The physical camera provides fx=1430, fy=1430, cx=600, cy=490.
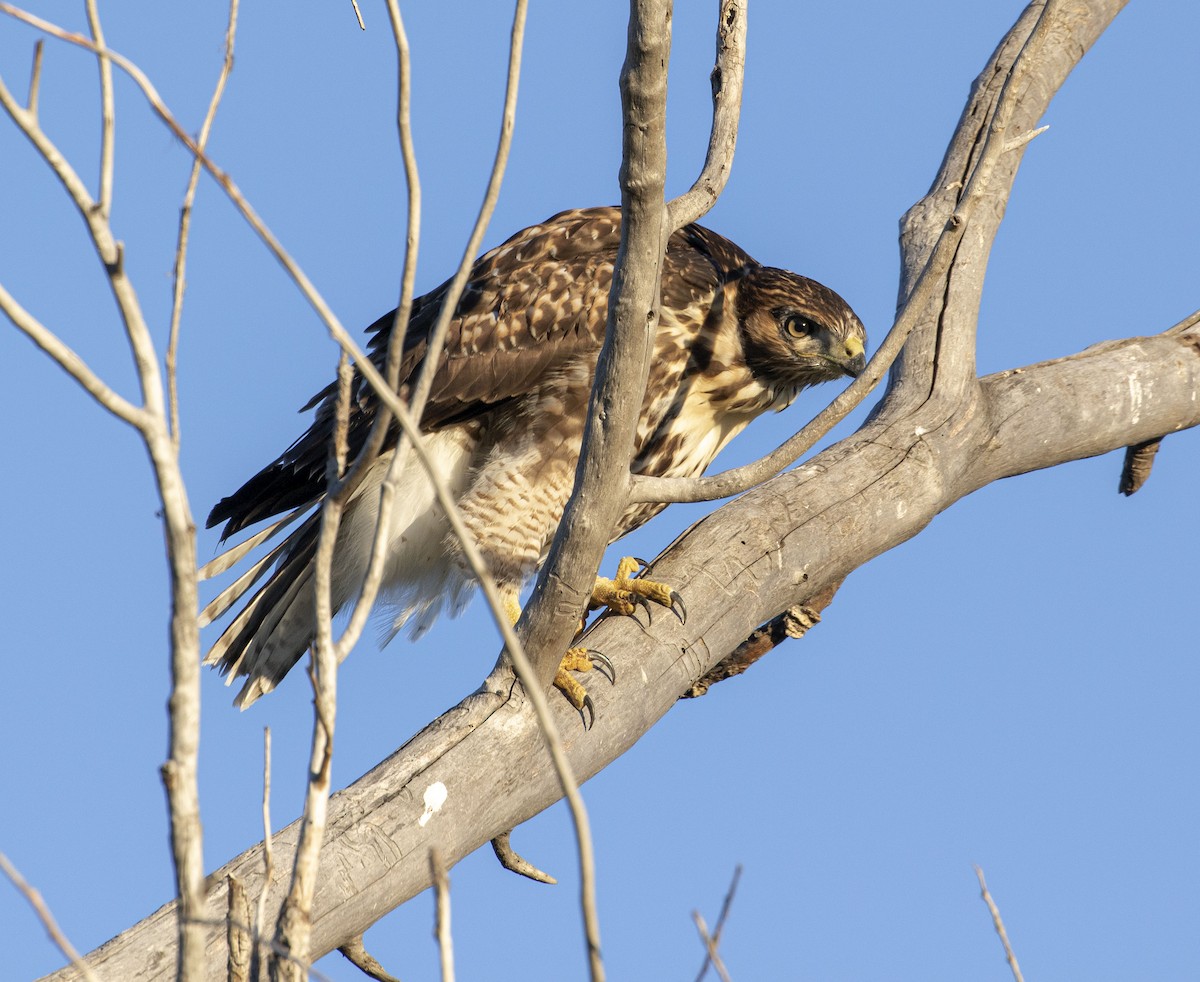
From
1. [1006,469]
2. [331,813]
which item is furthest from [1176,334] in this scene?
[331,813]

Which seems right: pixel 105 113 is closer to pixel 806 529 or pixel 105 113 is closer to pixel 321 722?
pixel 321 722

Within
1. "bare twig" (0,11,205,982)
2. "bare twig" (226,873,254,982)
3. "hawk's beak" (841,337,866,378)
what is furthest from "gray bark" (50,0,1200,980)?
"bare twig" (0,11,205,982)

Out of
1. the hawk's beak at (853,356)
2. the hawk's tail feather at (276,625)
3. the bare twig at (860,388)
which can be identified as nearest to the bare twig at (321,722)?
the bare twig at (860,388)

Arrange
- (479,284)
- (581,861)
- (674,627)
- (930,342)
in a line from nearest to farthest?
(581,861)
(674,627)
(930,342)
(479,284)

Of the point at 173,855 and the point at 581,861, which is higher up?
the point at 173,855

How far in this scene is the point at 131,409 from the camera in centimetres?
166

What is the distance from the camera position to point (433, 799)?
10.7ft

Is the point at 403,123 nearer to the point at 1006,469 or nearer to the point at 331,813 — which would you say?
the point at 331,813

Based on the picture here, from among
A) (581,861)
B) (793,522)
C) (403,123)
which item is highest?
(793,522)

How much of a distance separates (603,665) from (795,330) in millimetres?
1676

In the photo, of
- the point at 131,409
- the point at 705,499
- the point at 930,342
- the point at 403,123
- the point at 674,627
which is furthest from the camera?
the point at 930,342

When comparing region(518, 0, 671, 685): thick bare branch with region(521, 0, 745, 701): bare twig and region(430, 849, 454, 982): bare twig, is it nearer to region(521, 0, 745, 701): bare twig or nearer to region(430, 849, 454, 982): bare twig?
region(521, 0, 745, 701): bare twig

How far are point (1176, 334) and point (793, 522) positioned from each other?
196 cm

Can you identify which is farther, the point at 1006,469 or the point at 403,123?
the point at 1006,469
